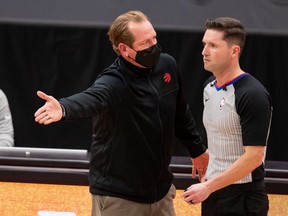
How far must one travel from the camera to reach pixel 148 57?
3.63m

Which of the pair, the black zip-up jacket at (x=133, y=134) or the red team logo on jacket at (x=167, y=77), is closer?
the black zip-up jacket at (x=133, y=134)

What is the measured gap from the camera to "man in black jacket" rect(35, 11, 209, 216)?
3576 mm

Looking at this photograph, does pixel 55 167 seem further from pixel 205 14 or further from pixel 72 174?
pixel 205 14

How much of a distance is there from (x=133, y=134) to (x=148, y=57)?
0.35 metres

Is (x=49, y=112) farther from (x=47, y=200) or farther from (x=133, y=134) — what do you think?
(x=47, y=200)

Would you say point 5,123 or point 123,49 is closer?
point 123,49

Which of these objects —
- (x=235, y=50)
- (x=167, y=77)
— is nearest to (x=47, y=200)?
(x=167, y=77)

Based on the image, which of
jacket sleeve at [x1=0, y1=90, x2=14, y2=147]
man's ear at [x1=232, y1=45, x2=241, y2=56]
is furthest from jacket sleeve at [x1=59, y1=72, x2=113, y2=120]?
jacket sleeve at [x1=0, y1=90, x2=14, y2=147]

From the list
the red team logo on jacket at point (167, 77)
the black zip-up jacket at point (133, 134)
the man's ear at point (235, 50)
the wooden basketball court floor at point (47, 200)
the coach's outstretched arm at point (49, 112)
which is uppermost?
the man's ear at point (235, 50)

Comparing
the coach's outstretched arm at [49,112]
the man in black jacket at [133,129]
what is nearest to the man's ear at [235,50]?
the man in black jacket at [133,129]

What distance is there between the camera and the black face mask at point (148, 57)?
3627mm

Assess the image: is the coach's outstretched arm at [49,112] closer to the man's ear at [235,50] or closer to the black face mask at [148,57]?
the black face mask at [148,57]

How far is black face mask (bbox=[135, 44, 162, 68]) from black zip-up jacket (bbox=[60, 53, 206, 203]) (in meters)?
0.05

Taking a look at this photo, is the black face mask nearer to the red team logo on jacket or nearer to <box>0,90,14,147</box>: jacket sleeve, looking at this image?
the red team logo on jacket
